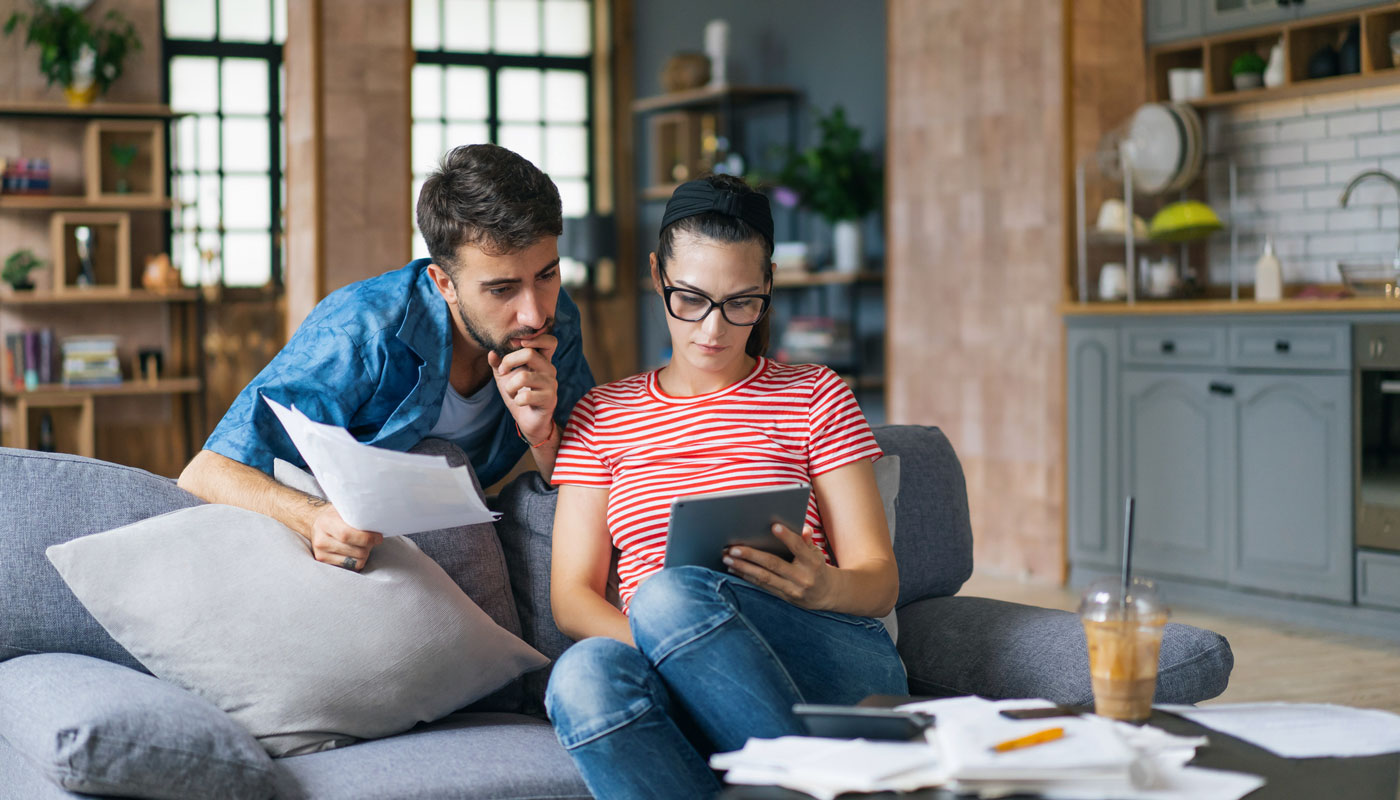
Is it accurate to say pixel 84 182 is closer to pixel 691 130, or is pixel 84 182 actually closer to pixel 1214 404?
pixel 691 130

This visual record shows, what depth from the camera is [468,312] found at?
2061mm

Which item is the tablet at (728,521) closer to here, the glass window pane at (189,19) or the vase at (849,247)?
the vase at (849,247)

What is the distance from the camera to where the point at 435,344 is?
2086 millimetres

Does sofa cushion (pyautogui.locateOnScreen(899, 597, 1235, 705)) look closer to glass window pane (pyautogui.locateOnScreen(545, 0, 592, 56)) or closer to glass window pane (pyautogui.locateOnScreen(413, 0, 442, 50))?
glass window pane (pyautogui.locateOnScreen(413, 0, 442, 50))

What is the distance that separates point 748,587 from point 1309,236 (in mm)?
3903

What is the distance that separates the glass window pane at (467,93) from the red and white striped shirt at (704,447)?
21.0ft

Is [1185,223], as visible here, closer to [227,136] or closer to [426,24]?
[426,24]

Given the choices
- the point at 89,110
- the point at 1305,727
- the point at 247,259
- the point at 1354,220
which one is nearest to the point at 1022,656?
the point at 1305,727

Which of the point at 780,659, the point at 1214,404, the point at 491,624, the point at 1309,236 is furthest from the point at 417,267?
the point at 1309,236

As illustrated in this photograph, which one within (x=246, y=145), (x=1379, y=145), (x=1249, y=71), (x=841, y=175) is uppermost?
(x=246, y=145)

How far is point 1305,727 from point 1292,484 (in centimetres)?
312

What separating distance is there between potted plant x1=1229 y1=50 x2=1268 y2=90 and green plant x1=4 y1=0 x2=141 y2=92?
526cm

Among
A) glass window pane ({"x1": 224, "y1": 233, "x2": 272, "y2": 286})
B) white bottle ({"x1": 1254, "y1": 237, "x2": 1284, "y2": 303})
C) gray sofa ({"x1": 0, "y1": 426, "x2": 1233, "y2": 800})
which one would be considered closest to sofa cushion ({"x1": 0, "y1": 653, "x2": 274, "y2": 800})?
gray sofa ({"x1": 0, "y1": 426, "x2": 1233, "y2": 800})

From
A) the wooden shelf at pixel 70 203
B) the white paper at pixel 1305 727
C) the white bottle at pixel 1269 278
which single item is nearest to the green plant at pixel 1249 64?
the white bottle at pixel 1269 278
